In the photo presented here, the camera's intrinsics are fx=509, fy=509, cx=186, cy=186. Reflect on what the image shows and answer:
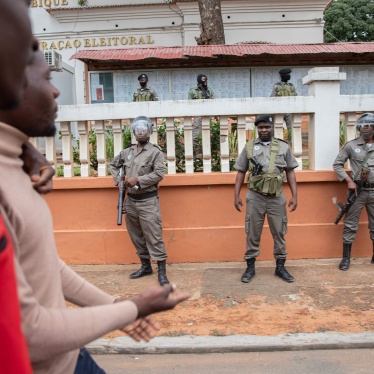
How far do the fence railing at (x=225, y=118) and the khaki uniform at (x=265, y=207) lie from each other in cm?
67

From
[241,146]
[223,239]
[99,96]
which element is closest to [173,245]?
[223,239]

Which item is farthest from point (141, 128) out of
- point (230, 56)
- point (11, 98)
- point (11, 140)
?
point (230, 56)

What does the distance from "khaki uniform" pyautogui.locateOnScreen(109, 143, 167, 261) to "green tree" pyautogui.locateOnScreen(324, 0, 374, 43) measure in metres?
23.0

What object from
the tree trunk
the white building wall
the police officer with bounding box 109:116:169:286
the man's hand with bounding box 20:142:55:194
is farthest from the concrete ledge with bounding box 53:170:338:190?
the white building wall

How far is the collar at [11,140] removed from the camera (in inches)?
57.5

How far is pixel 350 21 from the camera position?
26516 mm

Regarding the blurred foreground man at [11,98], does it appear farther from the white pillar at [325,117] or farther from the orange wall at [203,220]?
the white pillar at [325,117]

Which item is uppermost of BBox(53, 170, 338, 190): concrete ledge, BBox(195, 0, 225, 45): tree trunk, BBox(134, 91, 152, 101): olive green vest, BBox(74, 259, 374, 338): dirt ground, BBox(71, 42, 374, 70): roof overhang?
BBox(195, 0, 225, 45): tree trunk

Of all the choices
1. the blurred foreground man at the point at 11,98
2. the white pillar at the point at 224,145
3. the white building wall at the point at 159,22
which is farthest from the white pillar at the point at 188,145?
the white building wall at the point at 159,22

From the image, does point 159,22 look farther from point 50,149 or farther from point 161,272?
point 161,272

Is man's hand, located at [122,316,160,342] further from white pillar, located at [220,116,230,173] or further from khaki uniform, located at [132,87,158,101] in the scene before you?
khaki uniform, located at [132,87,158,101]

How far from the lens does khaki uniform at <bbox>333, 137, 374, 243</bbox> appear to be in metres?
5.79

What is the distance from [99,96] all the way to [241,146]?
24.2 ft

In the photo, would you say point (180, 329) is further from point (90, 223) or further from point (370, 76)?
point (370, 76)
